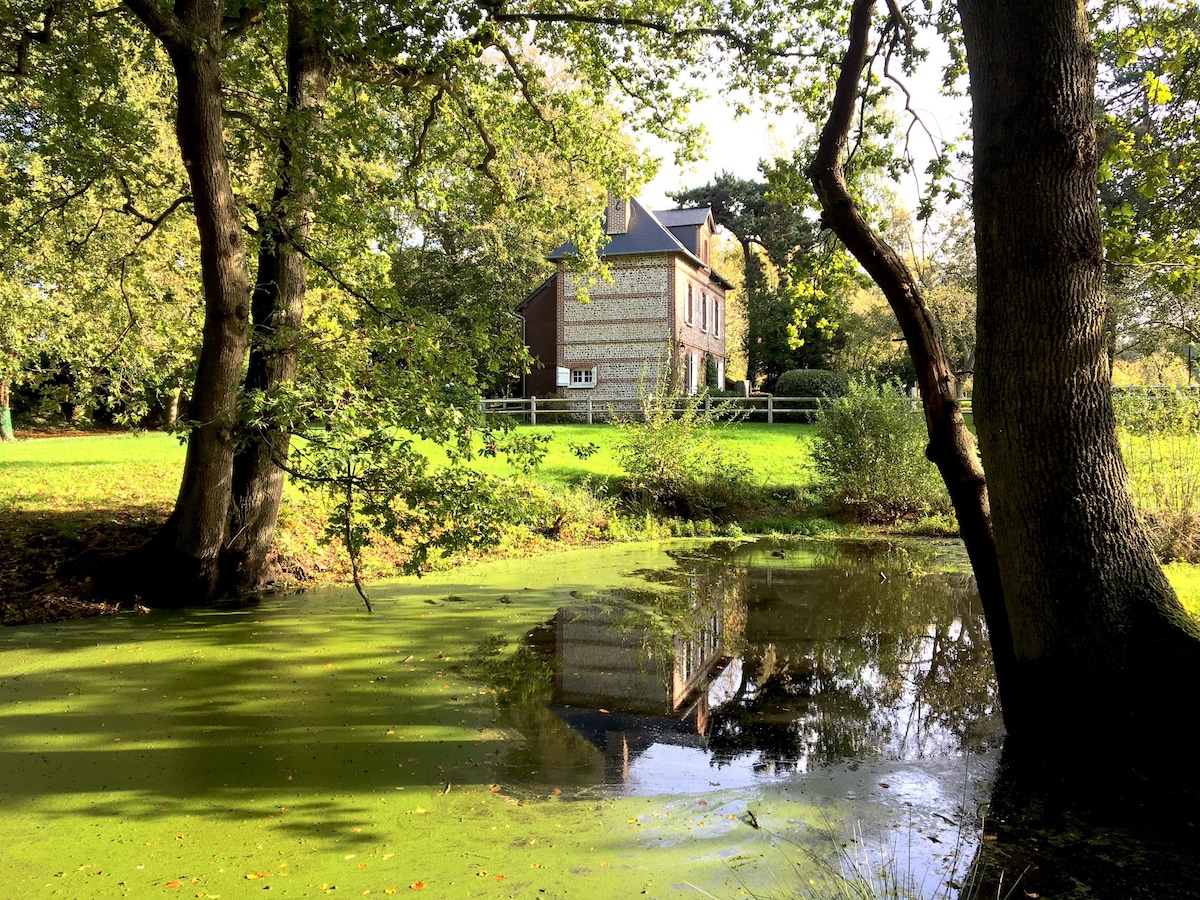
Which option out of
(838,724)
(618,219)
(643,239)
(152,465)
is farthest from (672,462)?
(618,219)

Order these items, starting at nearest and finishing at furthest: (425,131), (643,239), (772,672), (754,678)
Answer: (754,678), (772,672), (425,131), (643,239)

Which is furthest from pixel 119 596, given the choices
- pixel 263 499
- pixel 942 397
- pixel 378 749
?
pixel 942 397

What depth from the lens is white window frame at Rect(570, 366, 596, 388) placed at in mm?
28984

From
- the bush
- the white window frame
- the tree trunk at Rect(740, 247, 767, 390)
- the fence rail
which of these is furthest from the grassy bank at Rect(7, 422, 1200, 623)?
the tree trunk at Rect(740, 247, 767, 390)

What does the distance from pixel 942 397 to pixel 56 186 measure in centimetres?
1008

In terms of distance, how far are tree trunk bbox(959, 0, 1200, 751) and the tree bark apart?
611 millimetres

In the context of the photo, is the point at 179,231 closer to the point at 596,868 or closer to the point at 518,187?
the point at 518,187

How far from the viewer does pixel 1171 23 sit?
5535 millimetres

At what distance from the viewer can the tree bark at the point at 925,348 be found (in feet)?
14.2

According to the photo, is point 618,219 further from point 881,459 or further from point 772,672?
point 772,672

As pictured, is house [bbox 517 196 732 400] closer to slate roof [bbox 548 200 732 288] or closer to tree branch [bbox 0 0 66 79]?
slate roof [bbox 548 200 732 288]

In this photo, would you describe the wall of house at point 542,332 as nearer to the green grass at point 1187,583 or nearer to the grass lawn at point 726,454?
the grass lawn at point 726,454

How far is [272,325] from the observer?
8.12 meters

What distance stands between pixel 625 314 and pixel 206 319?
22209 mm
